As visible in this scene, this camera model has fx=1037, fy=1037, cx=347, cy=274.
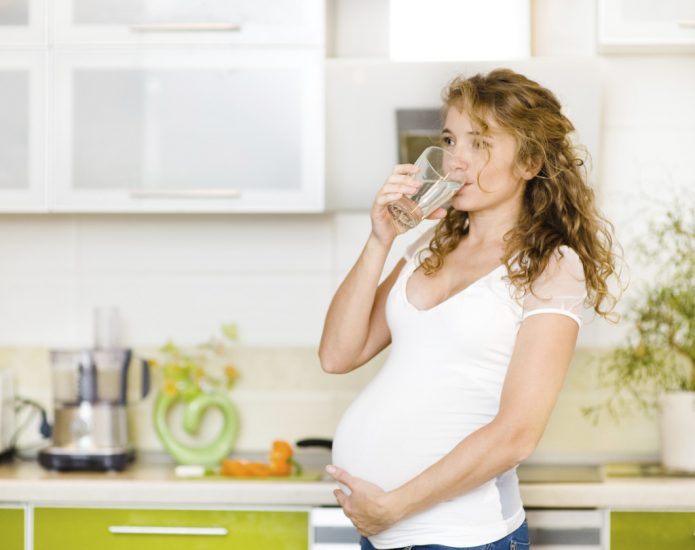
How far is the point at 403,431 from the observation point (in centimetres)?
163

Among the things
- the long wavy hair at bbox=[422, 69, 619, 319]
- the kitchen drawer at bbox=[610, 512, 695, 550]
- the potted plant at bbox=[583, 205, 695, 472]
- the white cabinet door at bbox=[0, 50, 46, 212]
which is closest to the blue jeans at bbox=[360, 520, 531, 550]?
the long wavy hair at bbox=[422, 69, 619, 319]

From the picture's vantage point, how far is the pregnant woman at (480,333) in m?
1.53

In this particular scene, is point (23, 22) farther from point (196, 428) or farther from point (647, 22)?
point (647, 22)

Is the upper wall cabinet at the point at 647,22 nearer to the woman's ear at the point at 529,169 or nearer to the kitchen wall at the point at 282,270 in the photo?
the kitchen wall at the point at 282,270

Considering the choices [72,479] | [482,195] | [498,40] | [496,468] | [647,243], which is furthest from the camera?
[647,243]

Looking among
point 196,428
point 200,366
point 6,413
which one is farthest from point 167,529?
point 6,413

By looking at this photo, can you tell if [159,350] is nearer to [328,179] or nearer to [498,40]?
[328,179]

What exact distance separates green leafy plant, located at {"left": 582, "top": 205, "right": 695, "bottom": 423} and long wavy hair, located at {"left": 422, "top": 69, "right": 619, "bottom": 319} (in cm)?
98

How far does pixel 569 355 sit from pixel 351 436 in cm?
38

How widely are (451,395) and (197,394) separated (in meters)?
1.27

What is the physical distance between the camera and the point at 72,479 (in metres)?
2.39

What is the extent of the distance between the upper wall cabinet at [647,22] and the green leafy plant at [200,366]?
48.6 inches

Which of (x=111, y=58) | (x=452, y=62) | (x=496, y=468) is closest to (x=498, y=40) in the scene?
(x=452, y=62)

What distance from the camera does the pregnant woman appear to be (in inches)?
60.4
